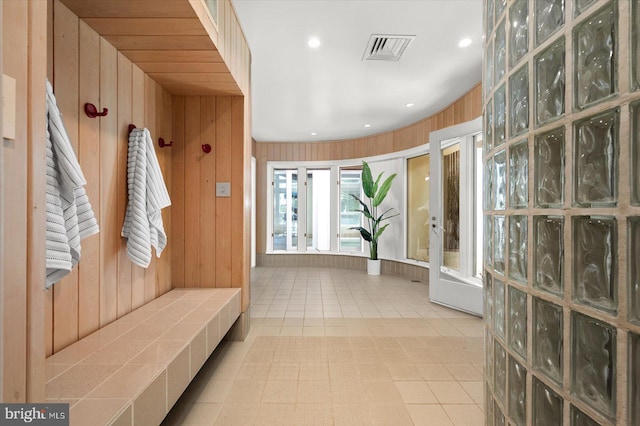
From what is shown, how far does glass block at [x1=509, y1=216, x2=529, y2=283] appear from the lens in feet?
2.81

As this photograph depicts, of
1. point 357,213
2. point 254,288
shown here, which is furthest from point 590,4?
point 357,213

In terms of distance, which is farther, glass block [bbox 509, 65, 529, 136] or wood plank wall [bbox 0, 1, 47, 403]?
glass block [bbox 509, 65, 529, 136]

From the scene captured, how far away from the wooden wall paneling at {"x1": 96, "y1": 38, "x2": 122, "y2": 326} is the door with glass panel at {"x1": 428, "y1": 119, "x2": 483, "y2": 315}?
312cm

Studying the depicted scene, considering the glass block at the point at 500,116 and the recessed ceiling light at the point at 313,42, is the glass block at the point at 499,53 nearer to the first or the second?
the glass block at the point at 500,116

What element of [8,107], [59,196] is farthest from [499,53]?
[59,196]

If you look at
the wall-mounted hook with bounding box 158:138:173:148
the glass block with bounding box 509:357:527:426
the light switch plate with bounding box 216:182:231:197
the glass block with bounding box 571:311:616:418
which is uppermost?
the wall-mounted hook with bounding box 158:138:173:148

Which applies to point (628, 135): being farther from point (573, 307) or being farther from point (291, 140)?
Result: point (291, 140)

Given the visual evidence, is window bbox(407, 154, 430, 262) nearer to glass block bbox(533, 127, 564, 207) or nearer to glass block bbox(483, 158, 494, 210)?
glass block bbox(483, 158, 494, 210)

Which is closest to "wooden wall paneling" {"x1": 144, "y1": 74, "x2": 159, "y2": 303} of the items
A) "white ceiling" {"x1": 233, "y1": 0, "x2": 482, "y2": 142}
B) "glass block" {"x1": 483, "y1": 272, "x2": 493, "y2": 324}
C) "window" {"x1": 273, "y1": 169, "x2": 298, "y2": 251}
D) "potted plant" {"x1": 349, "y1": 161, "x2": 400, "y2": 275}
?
"white ceiling" {"x1": 233, "y1": 0, "x2": 482, "y2": 142}

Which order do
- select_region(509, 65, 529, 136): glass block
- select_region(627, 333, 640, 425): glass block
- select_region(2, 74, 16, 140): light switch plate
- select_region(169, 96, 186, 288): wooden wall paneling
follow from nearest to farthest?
select_region(627, 333, 640, 425): glass block → select_region(2, 74, 16, 140): light switch plate → select_region(509, 65, 529, 136): glass block → select_region(169, 96, 186, 288): wooden wall paneling

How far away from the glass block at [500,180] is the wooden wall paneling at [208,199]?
2137 mm

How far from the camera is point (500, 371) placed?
1002mm

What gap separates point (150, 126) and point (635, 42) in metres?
2.47

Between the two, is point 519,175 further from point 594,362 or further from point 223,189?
point 223,189
